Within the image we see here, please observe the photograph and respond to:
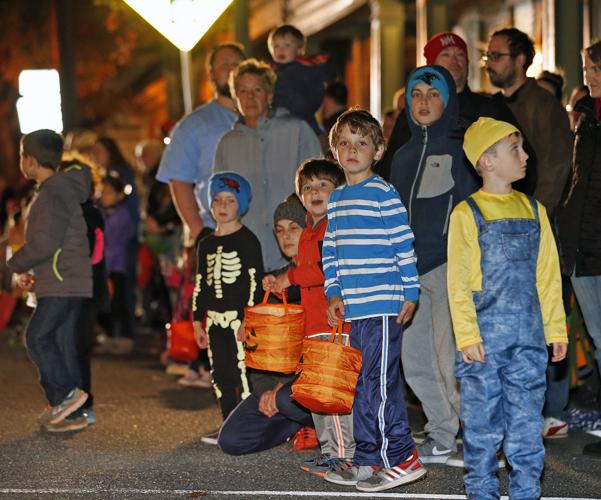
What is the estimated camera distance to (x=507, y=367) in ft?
21.2

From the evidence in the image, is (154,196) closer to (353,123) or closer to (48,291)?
(48,291)

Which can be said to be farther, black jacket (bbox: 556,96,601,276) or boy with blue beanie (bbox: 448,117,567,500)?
black jacket (bbox: 556,96,601,276)

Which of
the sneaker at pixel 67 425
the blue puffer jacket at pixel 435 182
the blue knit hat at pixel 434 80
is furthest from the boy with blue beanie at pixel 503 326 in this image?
the sneaker at pixel 67 425

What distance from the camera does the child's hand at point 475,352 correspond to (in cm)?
636

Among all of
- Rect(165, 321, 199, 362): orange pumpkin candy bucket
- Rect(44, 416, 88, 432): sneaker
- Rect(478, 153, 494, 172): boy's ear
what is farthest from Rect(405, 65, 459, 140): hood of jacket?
Rect(165, 321, 199, 362): orange pumpkin candy bucket

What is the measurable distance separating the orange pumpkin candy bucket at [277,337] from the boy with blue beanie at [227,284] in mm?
567

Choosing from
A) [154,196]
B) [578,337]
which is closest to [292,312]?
[578,337]

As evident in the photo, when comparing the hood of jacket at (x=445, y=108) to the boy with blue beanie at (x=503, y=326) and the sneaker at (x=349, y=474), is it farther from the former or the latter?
the sneaker at (x=349, y=474)

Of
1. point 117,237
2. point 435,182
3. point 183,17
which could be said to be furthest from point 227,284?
point 183,17

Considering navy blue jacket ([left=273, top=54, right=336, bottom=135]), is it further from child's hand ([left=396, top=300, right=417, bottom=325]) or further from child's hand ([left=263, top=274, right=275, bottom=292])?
child's hand ([left=396, top=300, right=417, bottom=325])

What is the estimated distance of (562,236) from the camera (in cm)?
830

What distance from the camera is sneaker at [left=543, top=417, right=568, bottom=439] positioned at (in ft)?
28.2

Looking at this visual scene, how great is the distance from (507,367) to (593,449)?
1756 millimetres

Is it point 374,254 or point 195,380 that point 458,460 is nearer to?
point 374,254
